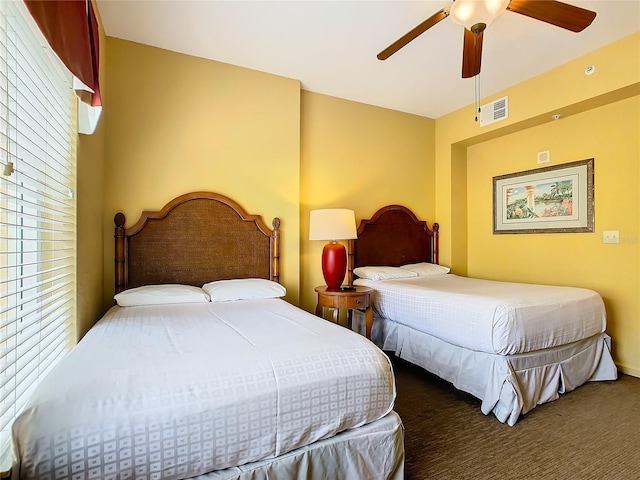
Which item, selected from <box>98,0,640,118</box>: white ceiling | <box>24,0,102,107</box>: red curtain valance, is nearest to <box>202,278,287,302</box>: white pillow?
<box>24,0,102,107</box>: red curtain valance

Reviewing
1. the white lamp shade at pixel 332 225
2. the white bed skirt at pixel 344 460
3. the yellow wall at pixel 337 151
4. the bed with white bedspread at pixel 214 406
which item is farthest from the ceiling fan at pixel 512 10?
the white bed skirt at pixel 344 460

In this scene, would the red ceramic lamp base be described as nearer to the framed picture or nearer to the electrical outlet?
the framed picture

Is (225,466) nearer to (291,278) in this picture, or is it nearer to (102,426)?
(102,426)

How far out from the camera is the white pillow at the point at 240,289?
8.23 feet

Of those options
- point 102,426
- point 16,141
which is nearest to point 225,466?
point 102,426

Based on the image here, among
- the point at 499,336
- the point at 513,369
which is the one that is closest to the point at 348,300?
the point at 499,336

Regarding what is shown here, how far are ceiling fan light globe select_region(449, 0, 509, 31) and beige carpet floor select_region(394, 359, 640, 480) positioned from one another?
7.68ft

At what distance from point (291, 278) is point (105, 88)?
2150 mm

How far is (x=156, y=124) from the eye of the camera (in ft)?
8.95

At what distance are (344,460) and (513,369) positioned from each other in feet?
4.67

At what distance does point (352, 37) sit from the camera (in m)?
2.55

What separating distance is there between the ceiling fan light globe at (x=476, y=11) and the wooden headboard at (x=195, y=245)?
2.00 metres

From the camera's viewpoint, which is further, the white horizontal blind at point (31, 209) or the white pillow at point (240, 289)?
the white pillow at point (240, 289)

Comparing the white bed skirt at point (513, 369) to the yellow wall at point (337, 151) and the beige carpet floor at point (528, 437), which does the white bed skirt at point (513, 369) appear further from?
the yellow wall at point (337, 151)
